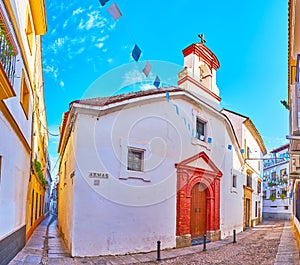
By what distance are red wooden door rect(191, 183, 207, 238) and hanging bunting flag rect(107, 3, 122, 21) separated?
30.0 feet

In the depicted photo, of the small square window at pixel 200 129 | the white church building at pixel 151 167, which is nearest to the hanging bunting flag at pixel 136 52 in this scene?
the white church building at pixel 151 167

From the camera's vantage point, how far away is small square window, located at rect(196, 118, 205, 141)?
44.3ft

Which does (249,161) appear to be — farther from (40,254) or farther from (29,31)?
(29,31)

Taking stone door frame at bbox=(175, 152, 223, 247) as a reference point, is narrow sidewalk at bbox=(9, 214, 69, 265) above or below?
below

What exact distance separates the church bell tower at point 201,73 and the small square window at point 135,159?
13.7ft

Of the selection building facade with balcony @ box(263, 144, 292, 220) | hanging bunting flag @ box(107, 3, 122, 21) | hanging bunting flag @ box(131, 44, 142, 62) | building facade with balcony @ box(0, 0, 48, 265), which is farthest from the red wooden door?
building facade with balcony @ box(263, 144, 292, 220)

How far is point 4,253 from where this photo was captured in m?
6.39

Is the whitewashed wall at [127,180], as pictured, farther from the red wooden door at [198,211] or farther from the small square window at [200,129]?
the red wooden door at [198,211]

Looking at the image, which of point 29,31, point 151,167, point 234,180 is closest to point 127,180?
point 151,167

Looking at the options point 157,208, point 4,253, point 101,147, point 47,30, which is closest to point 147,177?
point 157,208

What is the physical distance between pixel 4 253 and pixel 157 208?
17.8 feet

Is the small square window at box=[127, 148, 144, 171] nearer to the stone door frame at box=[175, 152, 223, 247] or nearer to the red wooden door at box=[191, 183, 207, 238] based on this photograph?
the stone door frame at box=[175, 152, 223, 247]

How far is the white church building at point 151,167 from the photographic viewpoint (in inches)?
364

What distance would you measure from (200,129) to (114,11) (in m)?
9.54
